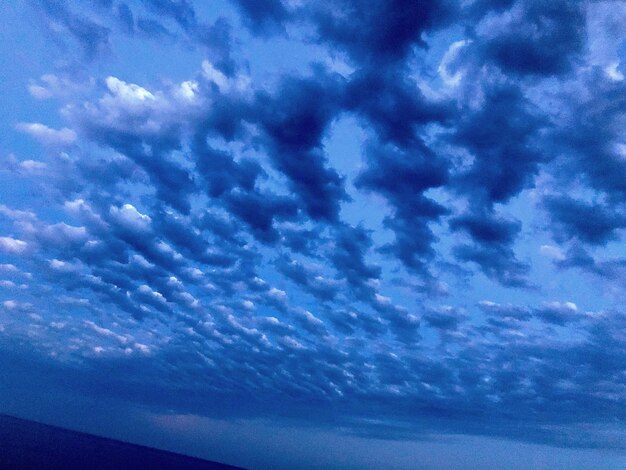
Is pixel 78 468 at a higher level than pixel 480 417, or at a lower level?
lower

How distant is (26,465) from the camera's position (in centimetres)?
3144

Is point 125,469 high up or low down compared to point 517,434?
down

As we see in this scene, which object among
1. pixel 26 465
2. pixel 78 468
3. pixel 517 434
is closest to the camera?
pixel 26 465

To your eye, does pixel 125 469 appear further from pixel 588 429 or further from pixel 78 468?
pixel 588 429

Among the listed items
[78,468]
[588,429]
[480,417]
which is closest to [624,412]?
[588,429]

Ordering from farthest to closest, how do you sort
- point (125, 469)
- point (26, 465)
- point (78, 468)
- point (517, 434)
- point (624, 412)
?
point (517, 434) → point (125, 469) → point (624, 412) → point (78, 468) → point (26, 465)

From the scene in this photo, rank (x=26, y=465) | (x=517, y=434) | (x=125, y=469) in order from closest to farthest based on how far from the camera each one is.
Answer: (x=26, y=465) < (x=125, y=469) < (x=517, y=434)

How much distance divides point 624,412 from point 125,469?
167 feet

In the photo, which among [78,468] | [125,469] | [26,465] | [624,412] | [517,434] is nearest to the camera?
[26,465]

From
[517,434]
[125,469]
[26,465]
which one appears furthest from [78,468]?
[517,434]

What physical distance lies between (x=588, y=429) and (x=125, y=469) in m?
50.8

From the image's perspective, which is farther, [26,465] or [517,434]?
[517,434]

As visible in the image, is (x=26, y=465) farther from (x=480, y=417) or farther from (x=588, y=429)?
(x=588, y=429)

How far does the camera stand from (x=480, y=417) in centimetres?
4825
